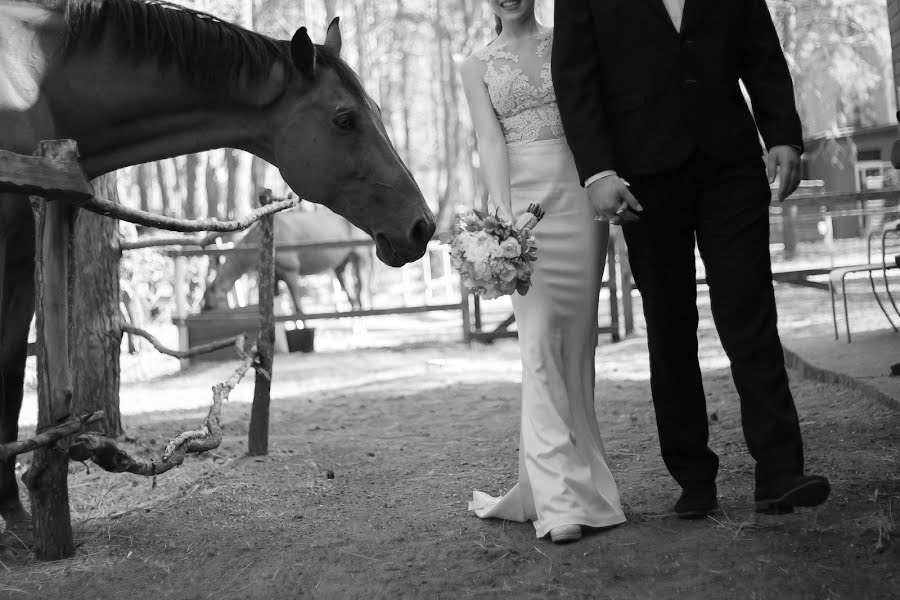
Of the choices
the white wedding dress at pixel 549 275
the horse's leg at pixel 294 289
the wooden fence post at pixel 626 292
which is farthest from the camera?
the horse's leg at pixel 294 289

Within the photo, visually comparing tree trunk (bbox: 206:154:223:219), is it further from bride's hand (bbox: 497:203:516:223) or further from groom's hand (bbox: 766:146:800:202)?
groom's hand (bbox: 766:146:800:202)

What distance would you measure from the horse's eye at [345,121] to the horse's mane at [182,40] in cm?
9

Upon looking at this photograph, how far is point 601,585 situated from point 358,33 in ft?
75.3

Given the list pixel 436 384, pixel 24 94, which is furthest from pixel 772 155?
pixel 436 384

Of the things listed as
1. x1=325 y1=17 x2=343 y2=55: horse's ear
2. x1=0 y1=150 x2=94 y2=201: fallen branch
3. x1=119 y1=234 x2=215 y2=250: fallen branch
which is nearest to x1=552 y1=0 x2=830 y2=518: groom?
x1=325 y1=17 x2=343 y2=55: horse's ear

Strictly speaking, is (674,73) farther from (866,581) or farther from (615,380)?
(615,380)

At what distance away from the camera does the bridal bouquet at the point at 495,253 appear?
9.42 ft

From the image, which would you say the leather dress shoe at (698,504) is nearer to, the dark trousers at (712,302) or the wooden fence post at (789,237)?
the dark trousers at (712,302)

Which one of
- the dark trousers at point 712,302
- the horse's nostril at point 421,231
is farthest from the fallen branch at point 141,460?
the dark trousers at point 712,302

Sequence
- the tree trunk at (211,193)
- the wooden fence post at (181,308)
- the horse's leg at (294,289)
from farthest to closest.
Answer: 1. the tree trunk at (211,193)
2. the horse's leg at (294,289)
3. the wooden fence post at (181,308)

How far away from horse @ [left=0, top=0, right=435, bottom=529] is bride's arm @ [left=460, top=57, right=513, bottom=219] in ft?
0.98

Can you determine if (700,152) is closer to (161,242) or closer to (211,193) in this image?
(161,242)

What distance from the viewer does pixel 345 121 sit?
131 inches

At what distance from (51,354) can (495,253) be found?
1.45 m
